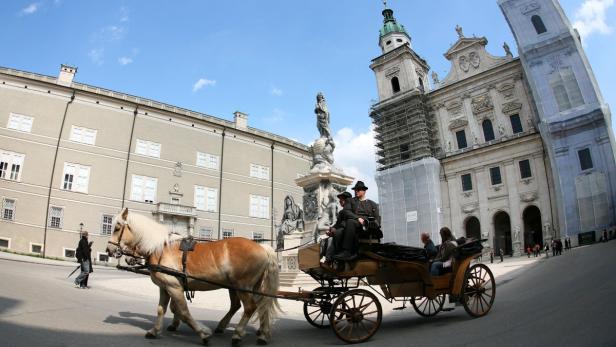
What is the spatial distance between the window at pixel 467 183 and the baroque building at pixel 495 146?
0.35 feet

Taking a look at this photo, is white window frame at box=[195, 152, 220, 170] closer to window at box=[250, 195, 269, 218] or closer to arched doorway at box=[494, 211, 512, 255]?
window at box=[250, 195, 269, 218]

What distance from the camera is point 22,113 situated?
107ft

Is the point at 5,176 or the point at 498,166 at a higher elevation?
the point at 498,166

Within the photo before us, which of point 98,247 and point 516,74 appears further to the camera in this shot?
point 516,74

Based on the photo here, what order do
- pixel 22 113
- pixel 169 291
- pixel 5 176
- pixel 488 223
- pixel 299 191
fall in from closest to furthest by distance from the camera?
pixel 169 291, pixel 5 176, pixel 22 113, pixel 488 223, pixel 299 191

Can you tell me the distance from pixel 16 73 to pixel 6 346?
125ft

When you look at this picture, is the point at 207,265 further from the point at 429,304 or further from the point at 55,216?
the point at 55,216

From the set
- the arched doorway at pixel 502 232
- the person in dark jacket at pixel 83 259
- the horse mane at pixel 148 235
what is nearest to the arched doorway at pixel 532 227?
the arched doorway at pixel 502 232

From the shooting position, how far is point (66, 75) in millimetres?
35906

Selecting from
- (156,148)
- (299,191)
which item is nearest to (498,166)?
(299,191)

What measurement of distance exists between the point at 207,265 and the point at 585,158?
37388 millimetres

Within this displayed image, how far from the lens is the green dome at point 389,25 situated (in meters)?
54.6

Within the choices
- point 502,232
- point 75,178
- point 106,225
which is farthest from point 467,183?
point 75,178

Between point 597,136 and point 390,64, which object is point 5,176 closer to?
point 390,64
